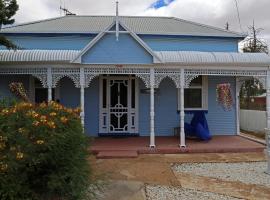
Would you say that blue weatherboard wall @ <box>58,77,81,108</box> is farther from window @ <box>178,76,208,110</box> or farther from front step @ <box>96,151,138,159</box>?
window @ <box>178,76,208,110</box>

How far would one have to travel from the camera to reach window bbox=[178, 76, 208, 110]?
1568cm

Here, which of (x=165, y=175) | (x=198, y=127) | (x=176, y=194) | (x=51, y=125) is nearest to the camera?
(x=51, y=125)

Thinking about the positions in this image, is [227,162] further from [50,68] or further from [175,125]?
[50,68]

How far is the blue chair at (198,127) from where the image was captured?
14227mm

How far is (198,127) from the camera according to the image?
46.8 ft

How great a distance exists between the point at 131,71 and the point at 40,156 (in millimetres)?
7720

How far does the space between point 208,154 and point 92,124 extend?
4982mm

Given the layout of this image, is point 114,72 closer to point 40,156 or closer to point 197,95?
point 197,95

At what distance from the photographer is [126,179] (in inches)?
Result: 356

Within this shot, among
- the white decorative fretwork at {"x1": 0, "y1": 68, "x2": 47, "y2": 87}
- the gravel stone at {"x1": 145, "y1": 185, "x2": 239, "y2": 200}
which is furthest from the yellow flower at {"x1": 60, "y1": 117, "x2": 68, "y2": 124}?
the white decorative fretwork at {"x1": 0, "y1": 68, "x2": 47, "y2": 87}

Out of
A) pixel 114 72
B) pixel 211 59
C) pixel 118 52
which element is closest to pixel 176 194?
pixel 114 72

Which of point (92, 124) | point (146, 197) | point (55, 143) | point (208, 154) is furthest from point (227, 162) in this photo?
point (55, 143)

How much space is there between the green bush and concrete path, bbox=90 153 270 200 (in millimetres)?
1227

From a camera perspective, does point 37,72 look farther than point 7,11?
Yes
